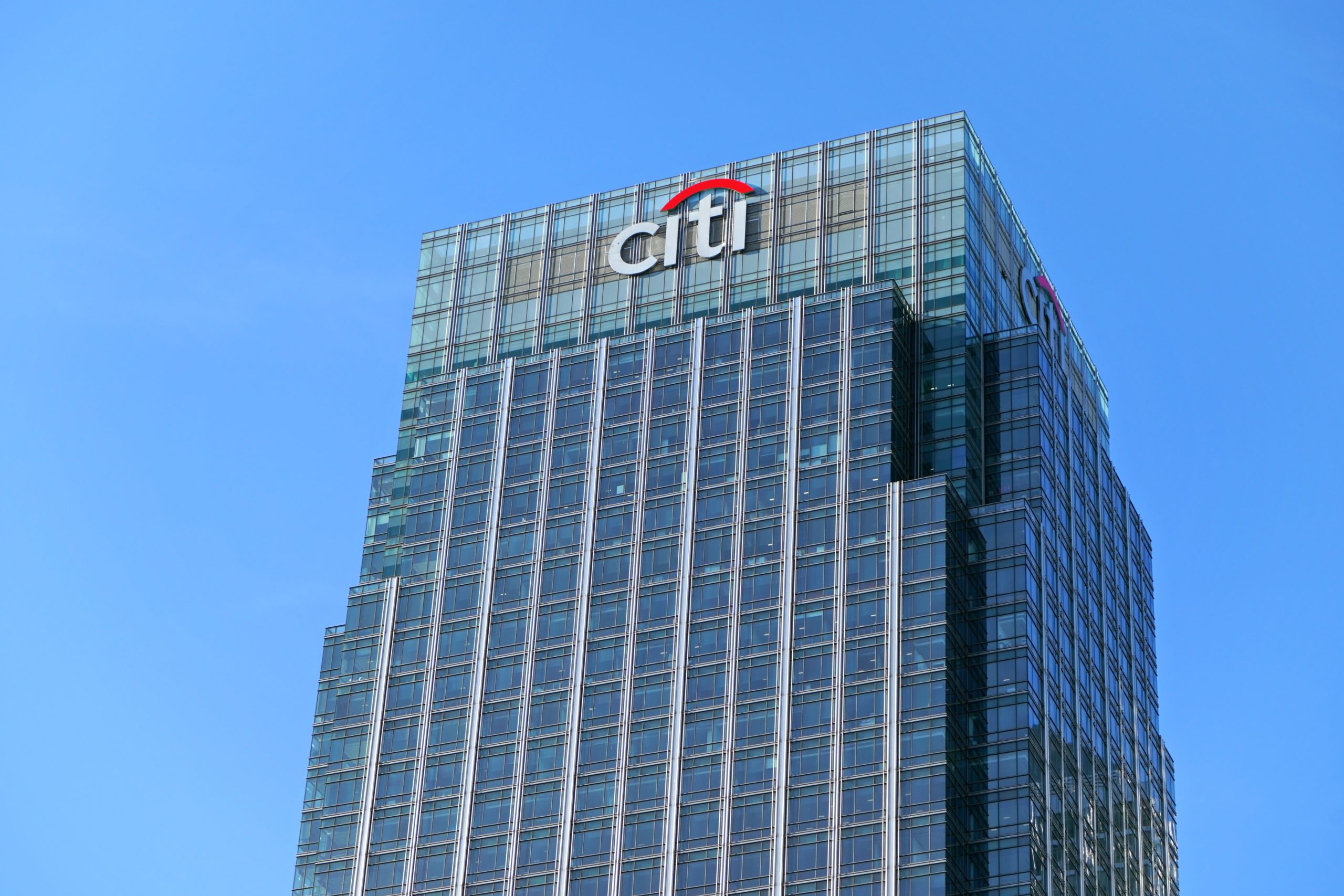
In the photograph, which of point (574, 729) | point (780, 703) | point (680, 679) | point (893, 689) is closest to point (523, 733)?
point (574, 729)

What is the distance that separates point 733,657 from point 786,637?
417cm

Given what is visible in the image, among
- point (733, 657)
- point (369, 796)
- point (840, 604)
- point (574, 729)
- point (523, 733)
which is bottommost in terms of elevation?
point (369, 796)

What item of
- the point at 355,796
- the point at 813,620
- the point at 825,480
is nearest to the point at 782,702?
the point at 813,620

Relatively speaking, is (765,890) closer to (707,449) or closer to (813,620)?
(813,620)

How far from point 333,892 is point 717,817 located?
30.6 m

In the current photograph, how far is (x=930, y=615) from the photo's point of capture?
184625mm

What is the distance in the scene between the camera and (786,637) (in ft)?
616

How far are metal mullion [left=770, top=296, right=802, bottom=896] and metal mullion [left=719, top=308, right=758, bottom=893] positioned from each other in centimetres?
237

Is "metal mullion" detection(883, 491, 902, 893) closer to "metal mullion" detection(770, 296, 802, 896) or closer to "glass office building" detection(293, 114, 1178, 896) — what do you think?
"glass office building" detection(293, 114, 1178, 896)

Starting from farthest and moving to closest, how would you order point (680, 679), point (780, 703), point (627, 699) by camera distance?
1. point (627, 699)
2. point (680, 679)
3. point (780, 703)

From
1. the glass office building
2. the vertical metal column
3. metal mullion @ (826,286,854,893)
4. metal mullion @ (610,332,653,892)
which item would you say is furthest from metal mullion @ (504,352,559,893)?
the vertical metal column

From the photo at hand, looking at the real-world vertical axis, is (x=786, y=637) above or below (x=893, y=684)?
above

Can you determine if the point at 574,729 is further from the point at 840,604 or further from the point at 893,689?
the point at 893,689

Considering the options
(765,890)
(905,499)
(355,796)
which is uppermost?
(905,499)
